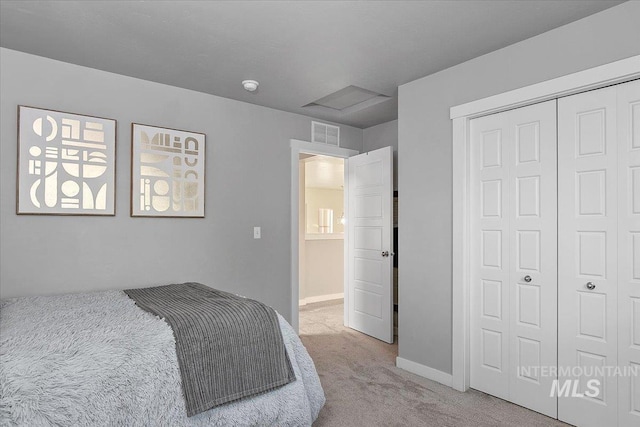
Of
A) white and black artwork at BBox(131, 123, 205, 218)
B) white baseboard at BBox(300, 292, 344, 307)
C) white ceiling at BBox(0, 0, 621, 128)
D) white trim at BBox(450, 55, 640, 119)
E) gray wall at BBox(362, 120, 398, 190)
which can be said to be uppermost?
white ceiling at BBox(0, 0, 621, 128)

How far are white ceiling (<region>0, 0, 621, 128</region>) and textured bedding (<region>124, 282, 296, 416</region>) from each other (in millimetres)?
1671

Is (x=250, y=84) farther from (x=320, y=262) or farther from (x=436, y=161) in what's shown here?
(x=320, y=262)

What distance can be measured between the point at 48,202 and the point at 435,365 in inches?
123

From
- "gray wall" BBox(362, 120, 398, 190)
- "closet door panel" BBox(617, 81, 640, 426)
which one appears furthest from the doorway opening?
"closet door panel" BBox(617, 81, 640, 426)

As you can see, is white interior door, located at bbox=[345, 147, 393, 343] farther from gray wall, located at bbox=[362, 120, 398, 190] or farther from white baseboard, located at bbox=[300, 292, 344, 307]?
white baseboard, located at bbox=[300, 292, 344, 307]

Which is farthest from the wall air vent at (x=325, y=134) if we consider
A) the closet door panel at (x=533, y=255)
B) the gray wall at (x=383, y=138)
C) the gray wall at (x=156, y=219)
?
the closet door panel at (x=533, y=255)

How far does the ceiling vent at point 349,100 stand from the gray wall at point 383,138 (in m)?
0.60

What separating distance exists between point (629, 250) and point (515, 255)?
2.05 feet

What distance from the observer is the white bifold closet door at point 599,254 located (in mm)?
2085

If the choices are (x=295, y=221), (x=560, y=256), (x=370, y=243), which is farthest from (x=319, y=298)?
(x=560, y=256)

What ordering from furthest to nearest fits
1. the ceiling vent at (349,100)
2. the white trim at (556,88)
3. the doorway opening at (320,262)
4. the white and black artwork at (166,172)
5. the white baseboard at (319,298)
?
1. the white baseboard at (319,298)
2. the doorway opening at (320,262)
3. the ceiling vent at (349,100)
4. the white and black artwork at (166,172)
5. the white trim at (556,88)

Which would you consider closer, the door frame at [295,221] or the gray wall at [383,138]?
the door frame at [295,221]

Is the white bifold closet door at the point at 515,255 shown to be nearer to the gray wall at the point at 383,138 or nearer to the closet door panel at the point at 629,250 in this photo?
the closet door panel at the point at 629,250

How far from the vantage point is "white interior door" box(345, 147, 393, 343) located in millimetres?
3986
